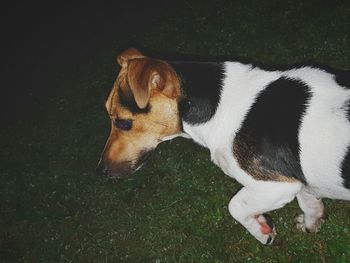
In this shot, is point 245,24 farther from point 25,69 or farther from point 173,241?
point 25,69

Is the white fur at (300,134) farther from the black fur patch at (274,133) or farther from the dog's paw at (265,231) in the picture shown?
the dog's paw at (265,231)

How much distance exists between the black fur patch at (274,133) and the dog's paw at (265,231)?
3.92 feet

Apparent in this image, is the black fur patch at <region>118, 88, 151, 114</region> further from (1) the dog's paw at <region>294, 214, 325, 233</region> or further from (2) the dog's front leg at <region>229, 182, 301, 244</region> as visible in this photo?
(1) the dog's paw at <region>294, 214, 325, 233</region>

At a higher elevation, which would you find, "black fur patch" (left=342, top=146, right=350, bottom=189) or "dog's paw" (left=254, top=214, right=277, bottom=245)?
"black fur patch" (left=342, top=146, right=350, bottom=189)

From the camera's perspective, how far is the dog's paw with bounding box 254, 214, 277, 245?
5320mm

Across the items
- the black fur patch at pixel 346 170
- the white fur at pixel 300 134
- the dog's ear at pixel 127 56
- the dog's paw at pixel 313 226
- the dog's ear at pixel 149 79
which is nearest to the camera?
the black fur patch at pixel 346 170

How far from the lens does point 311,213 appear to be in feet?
17.9

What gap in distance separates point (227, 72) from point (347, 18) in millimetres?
5682

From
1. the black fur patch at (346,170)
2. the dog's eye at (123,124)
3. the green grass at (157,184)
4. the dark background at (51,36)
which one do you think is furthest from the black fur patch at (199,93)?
the dark background at (51,36)

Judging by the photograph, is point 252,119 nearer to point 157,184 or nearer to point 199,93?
point 199,93

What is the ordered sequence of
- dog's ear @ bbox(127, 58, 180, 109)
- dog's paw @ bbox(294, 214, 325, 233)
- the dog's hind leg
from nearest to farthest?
dog's ear @ bbox(127, 58, 180, 109) → the dog's hind leg → dog's paw @ bbox(294, 214, 325, 233)

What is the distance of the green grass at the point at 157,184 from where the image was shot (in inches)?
235

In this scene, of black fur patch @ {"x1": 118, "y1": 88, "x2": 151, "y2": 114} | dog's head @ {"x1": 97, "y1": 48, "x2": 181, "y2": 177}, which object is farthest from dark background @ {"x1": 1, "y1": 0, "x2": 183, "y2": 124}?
black fur patch @ {"x1": 118, "y1": 88, "x2": 151, "y2": 114}

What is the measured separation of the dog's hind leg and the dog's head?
1989 millimetres
